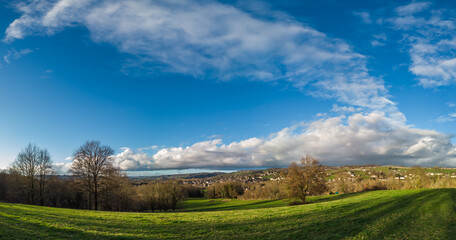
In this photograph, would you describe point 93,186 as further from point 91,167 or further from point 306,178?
point 306,178

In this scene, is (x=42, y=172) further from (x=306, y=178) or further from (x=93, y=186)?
(x=306, y=178)

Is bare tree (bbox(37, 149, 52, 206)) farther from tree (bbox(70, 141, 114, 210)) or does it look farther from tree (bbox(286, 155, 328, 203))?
tree (bbox(286, 155, 328, 203))

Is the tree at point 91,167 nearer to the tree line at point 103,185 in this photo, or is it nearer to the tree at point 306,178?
the tree line at point 103,185

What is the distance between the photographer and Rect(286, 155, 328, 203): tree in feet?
179

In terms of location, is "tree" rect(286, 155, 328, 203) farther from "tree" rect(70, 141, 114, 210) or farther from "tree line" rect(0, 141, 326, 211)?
"tree" rect(70, 141, 114, 210)

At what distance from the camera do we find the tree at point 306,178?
54.6 m

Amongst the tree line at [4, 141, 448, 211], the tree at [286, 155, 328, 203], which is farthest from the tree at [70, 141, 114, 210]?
the tree at [286, 155, 328, 203]

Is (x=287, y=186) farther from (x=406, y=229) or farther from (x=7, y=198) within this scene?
(x=7, y=198)

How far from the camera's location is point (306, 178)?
55.1 metres

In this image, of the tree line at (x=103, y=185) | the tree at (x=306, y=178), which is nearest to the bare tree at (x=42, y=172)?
the tree line at (x=103, y=185)

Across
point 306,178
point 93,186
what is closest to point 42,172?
point 93,186

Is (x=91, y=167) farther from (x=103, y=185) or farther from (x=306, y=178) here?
(x=306, y=178)

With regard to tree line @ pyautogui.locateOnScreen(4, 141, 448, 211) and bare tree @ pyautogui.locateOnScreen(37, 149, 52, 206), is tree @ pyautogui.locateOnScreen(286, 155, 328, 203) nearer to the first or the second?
tree line @ pyautogui.locateOnScreen(4, 141, 448, 211)

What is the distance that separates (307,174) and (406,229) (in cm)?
3929
